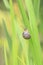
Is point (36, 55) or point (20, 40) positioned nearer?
point (36, 55)

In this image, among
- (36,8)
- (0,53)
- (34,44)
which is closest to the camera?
(34,44)

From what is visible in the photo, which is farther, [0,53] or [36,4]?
[0,53]

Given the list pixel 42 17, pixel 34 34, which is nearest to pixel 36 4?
pixel 34 34

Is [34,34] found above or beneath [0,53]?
above

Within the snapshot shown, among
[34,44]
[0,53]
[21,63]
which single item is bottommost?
[0,53]

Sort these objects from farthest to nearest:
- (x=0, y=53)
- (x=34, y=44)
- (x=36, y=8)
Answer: (x=0, y=53)
(x=36, y=8)
(x=34, y=44)

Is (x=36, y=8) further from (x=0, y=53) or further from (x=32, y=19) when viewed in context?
(x=0, y=53)

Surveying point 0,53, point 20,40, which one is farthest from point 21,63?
point 0,53

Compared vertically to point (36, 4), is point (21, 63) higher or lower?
lower

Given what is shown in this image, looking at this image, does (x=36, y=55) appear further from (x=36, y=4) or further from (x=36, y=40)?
(x=36, y=4)
